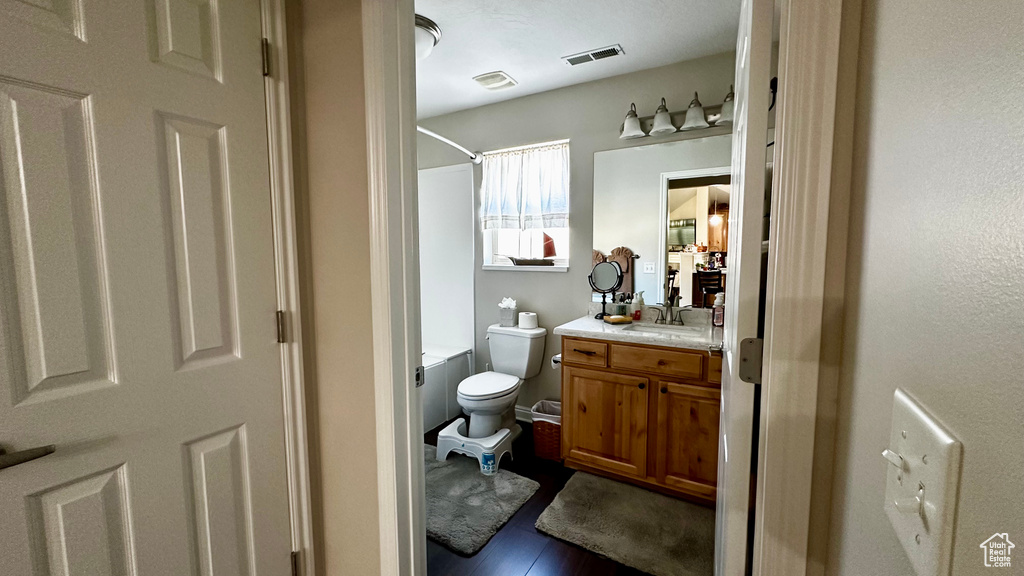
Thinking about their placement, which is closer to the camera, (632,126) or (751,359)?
(751,359)

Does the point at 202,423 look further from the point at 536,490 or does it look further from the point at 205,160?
the point at 536,490

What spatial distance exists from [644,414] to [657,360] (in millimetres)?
318

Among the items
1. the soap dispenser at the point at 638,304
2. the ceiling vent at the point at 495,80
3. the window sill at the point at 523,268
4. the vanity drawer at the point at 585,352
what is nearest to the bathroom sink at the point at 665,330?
the soap dispenser at the point at 638,304

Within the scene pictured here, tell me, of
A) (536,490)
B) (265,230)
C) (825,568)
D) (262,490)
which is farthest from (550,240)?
(825,568)

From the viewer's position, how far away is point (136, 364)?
0.94 m

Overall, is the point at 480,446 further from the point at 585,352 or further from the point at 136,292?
the point at 136,292

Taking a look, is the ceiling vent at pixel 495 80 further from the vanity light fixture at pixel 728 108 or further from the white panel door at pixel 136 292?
the white panel door at pixel 136 292

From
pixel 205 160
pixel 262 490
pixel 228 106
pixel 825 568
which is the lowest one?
pixel 262 490

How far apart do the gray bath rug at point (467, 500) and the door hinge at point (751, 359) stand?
144 cm

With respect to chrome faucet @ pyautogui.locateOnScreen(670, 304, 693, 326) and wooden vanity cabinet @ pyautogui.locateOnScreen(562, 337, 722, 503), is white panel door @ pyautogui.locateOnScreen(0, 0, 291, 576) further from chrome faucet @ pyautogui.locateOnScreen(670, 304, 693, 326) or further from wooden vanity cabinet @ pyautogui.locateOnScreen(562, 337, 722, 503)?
chrome faucet @ pyautogui.locateOnScreen(670, 304, 693, 326)

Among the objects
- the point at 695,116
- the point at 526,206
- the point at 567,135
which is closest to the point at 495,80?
the point at 567,135

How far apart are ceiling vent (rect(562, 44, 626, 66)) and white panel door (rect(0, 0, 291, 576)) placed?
178 centimetres

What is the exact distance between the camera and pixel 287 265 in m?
1.21

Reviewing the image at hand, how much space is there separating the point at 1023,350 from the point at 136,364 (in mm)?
1405
